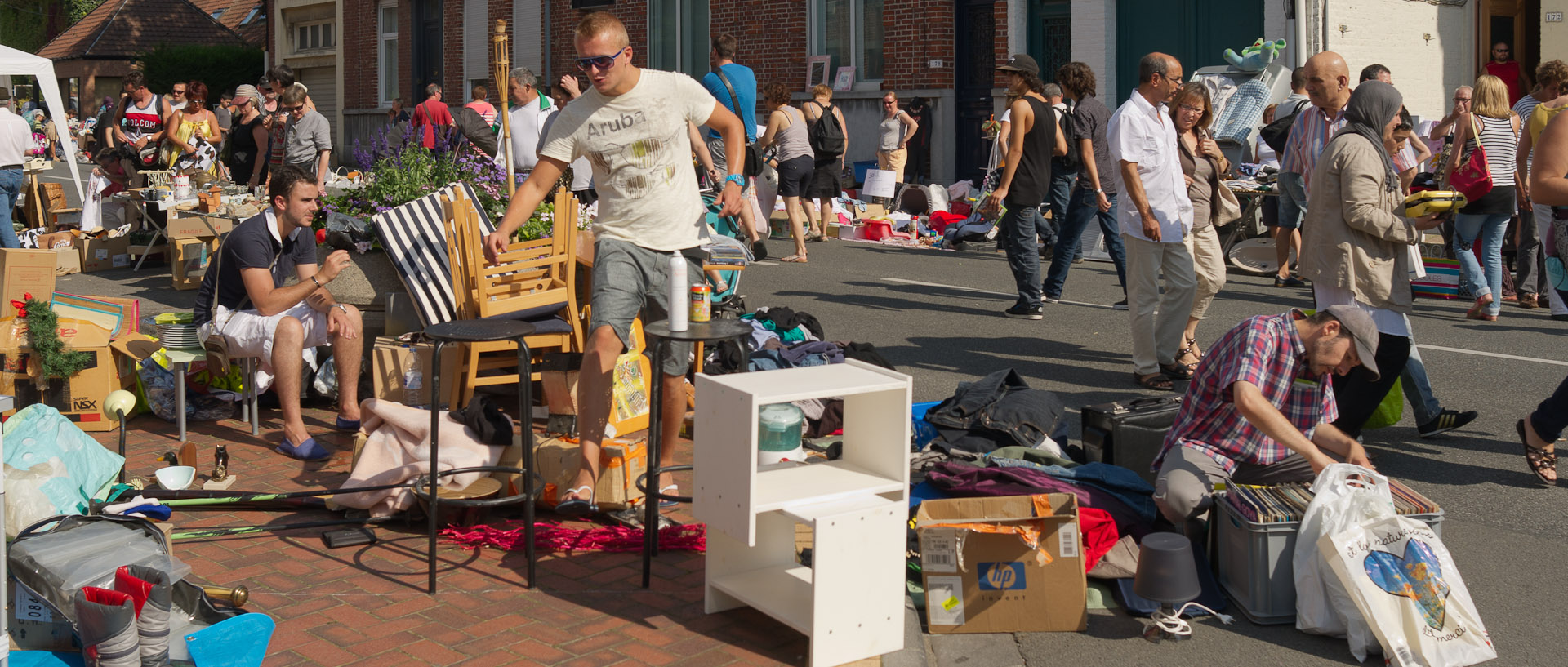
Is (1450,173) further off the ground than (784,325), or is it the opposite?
(1450,173)

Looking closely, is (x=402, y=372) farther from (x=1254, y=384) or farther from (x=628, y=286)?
(x=1254, y=384)

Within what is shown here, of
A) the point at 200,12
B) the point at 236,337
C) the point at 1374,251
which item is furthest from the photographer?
the point at 200,12

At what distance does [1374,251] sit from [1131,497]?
1.97 metres

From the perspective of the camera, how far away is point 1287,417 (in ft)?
16.0

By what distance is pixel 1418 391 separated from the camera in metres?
6.57

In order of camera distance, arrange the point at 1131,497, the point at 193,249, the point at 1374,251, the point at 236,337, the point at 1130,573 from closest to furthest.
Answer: the point at 1130,573
the point at 1131,497
the point at 1374,251
the point at 236,337
the point at 193,249

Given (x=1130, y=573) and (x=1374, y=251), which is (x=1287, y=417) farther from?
(x=1374, y=251)

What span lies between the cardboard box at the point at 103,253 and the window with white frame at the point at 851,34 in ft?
36.3

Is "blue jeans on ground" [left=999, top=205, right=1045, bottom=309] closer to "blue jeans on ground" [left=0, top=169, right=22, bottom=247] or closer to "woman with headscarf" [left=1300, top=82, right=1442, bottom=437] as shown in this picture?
"woman with headscarf" [left=1300, top=82, right=1442, bottom=437]

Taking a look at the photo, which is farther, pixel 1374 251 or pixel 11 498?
pixel 1374 251

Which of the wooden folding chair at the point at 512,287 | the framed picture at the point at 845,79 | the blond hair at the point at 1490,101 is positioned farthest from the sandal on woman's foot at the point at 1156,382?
the framed picture at the point at 845,79

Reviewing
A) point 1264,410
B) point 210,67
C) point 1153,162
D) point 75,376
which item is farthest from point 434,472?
point 210,67

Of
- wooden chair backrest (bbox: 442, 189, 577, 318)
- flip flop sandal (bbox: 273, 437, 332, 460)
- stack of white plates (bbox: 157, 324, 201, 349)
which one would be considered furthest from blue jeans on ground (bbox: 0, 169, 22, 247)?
flip flop sandal (bbox: 273, 437, 332, 460)

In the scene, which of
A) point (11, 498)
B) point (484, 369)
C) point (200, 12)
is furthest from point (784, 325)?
point (200, 12)
